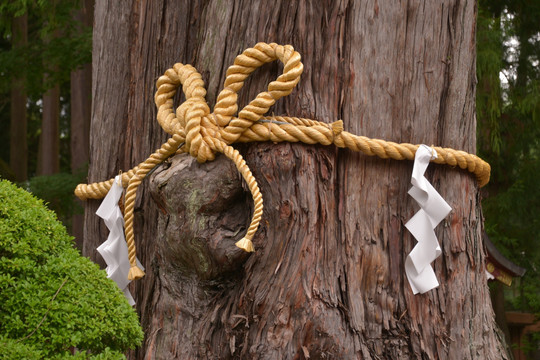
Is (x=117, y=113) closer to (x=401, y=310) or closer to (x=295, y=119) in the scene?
(x=295, y=119)

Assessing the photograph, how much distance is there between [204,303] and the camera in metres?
1.91

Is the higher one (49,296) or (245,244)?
(245,244)

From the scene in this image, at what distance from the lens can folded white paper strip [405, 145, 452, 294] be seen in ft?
6.15

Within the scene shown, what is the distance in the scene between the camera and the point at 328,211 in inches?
72.6

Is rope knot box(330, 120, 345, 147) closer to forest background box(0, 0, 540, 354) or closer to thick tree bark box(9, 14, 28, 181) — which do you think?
forest background box(0, 0, 540, 354)

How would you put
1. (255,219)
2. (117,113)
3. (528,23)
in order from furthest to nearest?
(528,23)
(117,113)
(255,219)

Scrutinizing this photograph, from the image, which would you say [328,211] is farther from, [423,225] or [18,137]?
[18,137]

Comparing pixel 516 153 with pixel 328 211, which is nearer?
pixel 328 211

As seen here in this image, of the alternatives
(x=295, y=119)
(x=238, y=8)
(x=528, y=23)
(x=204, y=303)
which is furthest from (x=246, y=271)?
(x=528, y=23)

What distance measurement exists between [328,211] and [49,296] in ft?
2.54

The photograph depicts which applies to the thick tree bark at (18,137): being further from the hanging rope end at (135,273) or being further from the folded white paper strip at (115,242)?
the hanging rope end at (135,273)

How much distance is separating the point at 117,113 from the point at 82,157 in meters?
5.73

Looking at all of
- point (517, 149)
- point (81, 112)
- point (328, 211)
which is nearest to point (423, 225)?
point (328, 211)

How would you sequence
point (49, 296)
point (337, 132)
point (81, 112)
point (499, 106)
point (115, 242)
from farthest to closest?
point (81, 112), point (499, 106), point (115, 242), point (337, 132), point (49, 296)
